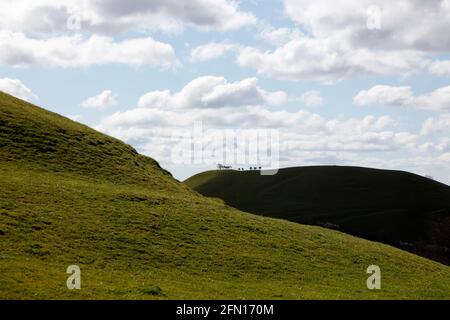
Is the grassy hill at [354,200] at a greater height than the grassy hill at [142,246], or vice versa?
the grassy hill at [354,200]

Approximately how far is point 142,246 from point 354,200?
117411mm

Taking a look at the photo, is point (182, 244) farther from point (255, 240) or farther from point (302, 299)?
point (302, 299)

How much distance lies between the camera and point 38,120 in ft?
240

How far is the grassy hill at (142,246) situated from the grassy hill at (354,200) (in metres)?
63.0

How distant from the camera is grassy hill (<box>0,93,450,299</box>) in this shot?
3198 centimetres

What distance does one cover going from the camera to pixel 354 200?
151m

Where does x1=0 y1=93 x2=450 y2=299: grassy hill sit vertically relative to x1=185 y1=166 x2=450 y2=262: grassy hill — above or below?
below

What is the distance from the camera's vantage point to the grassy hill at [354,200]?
119 m

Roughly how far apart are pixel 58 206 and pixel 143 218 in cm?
710

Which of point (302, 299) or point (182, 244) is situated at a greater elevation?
point (182, 244)

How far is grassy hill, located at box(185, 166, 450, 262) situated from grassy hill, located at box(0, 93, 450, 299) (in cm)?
6301

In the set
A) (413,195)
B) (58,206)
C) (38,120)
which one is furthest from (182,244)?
(413,195)

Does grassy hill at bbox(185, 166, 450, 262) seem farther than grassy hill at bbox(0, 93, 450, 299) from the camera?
Yes
